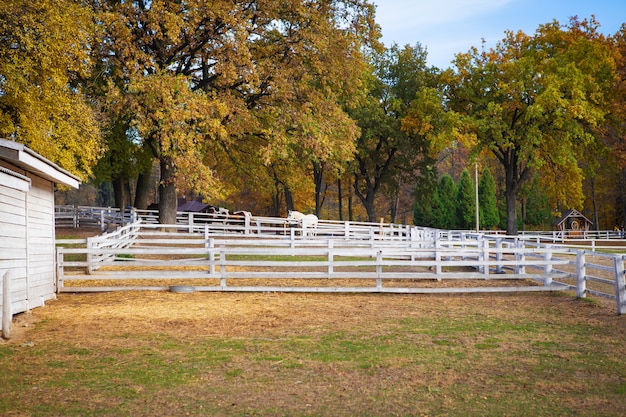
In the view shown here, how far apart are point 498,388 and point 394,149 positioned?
1589 inches

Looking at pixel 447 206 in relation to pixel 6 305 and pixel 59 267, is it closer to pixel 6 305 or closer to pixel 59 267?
pixel 59 267

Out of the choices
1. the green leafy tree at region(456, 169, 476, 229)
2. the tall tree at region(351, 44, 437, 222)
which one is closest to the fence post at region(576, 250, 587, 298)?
the tall tree at region(351, 44, 437, 222)

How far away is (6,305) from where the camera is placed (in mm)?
10461

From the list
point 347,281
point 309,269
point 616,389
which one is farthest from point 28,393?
point 309,269

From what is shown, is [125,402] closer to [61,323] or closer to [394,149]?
[61,323]

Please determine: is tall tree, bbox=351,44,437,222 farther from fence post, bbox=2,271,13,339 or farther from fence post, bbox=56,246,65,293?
fence post, bbox=2,271,13,339

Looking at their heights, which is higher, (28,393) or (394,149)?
(394,149)

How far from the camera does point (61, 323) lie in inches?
481

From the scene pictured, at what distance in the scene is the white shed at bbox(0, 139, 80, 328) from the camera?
38.1ft

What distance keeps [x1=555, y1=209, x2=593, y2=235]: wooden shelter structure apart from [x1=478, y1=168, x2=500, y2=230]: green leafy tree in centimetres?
653

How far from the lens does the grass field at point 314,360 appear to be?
722 cm

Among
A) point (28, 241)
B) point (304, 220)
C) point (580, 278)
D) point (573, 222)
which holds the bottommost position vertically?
point (580, 278)

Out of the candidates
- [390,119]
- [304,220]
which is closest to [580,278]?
[304,220]

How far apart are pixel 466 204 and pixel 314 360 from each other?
58361mm
